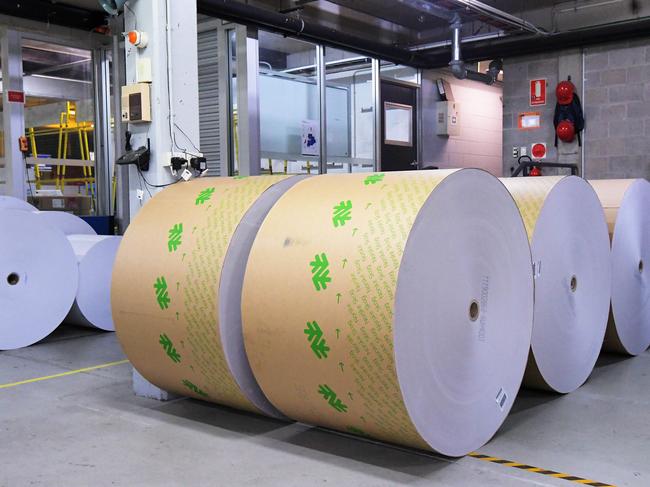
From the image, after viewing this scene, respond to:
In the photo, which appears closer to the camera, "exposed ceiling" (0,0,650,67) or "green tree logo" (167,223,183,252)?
"green tree logo" (167,223,183,252)

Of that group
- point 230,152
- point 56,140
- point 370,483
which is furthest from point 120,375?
point 56,140

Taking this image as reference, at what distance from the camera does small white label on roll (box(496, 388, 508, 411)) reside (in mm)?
2918

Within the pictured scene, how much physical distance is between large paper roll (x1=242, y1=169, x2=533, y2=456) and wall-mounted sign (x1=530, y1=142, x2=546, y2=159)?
633 cm

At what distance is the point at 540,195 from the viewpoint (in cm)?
353

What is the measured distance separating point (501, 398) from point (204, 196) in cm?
160

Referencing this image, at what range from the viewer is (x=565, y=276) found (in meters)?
3.61

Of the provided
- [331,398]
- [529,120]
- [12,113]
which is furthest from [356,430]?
[529,120]

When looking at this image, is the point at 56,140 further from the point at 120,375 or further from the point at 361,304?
the point at 361,304

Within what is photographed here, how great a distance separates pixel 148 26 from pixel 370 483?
260 cm

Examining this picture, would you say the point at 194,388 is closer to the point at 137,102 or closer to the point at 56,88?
the point at 137,102

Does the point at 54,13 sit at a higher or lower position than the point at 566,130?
higher

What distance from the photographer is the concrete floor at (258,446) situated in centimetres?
256

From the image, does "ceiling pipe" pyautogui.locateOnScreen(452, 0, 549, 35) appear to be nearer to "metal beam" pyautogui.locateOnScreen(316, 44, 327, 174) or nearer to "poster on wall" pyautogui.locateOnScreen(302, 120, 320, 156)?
"metal beam" pyautogui.locateOnScreen(316, 44, 327, 174)

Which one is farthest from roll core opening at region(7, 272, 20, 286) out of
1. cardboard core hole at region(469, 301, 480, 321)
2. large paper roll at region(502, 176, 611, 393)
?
cardboard core hole at region(469, 301, 480, 321)
